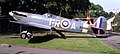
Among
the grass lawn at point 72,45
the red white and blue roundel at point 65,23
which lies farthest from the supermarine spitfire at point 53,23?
the grass lawn at point 72,45

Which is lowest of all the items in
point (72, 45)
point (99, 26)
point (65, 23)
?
point (72, 45)

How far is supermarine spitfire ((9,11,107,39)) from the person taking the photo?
2459 centimetres

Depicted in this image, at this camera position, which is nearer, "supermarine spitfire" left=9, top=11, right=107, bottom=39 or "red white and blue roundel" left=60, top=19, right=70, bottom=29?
"supermarine spitfire" left=9, top=11, right=107, bottom=39

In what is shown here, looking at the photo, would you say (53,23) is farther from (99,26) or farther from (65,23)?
(99,26)

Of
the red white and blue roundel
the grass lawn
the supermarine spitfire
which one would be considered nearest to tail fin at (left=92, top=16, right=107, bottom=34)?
the supermarine spitfire

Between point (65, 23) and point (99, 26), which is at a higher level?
point (65, 23)

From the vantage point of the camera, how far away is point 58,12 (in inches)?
1924

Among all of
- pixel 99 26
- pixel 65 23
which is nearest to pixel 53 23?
pixel 65 23

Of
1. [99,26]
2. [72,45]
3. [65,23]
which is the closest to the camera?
[72,45]

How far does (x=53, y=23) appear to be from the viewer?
83.0 feet

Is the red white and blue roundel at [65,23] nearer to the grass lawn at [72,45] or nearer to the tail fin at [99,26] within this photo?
the tail fin at [99,26]

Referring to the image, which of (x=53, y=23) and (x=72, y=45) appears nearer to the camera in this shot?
(x=72, y=45)

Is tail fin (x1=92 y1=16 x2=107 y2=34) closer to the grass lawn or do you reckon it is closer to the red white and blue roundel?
the red white and blue roundel

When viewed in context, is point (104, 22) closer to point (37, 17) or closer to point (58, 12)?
point (37, 17)
